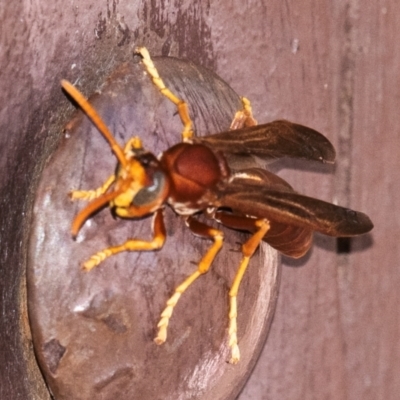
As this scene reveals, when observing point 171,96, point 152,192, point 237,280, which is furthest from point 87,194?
point 237,280

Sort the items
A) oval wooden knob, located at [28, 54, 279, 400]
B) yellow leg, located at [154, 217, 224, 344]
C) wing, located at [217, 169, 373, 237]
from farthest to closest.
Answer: wing, located at [217, 169, 373, 237] < yellow leg, located at [154, 217, 224, 344] < oval wooden knob, located at [28, 54, 279, 400]

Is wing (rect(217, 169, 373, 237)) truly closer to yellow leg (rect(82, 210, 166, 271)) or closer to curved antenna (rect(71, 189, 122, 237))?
yellow leg (rect(82, 210, 166, 271))

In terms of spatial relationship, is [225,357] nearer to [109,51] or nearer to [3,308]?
[3,308]

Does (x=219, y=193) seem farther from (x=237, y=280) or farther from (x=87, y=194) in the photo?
(x=87, y=194)

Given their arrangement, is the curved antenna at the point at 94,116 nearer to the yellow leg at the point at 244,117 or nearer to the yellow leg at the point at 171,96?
the yellow leg at the point at 171,96

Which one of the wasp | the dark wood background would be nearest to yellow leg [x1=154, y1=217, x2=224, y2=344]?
the wasp

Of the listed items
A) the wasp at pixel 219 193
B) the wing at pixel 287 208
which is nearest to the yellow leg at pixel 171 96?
the wasp at pixel 219 193
